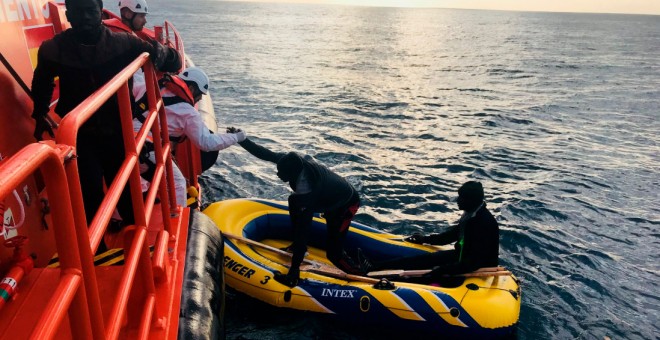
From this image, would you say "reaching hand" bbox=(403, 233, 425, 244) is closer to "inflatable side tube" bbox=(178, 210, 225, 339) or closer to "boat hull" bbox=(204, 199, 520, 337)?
"boat hull" bbox=(204, 199, 520, 337)

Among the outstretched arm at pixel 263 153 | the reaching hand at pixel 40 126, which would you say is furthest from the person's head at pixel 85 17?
the outstretched arm at pixel 263 153

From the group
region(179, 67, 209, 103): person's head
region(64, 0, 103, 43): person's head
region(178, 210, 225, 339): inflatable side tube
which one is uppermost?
region(64, 0, 103, 43): person's head

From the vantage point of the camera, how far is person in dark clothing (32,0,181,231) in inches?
122

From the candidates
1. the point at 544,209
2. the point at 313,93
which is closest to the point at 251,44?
the point at 313,93

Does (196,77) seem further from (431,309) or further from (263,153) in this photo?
(431,309)

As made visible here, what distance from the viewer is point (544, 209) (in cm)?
885

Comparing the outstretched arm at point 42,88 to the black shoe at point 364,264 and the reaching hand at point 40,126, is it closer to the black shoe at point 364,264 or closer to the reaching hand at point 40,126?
the reaching hand at point 40,126

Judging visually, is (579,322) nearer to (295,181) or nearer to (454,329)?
(454,329)

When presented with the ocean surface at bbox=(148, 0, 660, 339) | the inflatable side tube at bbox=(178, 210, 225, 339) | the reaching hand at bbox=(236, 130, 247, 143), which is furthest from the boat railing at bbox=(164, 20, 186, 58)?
the inflatable side tube at bbox=(178, 210, 225, 339)

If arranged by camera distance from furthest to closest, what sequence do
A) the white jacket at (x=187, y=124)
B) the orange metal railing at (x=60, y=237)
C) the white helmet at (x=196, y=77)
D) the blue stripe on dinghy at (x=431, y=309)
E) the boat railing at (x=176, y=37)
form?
the boat railing at (x=176, y=37) < the white helmet at (x=196, y=77) < the blue stripe on dinghy at (x=431, y=309) < the white jacket at (x=187, y=124) < the orange metal railing at (x=60, y=237)

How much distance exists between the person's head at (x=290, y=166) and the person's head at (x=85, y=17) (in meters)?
2.12

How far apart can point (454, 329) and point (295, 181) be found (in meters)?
2.14

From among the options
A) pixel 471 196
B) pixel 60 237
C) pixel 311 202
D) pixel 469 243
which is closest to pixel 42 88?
pixel 60 237

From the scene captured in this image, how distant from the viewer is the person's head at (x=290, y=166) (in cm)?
485
